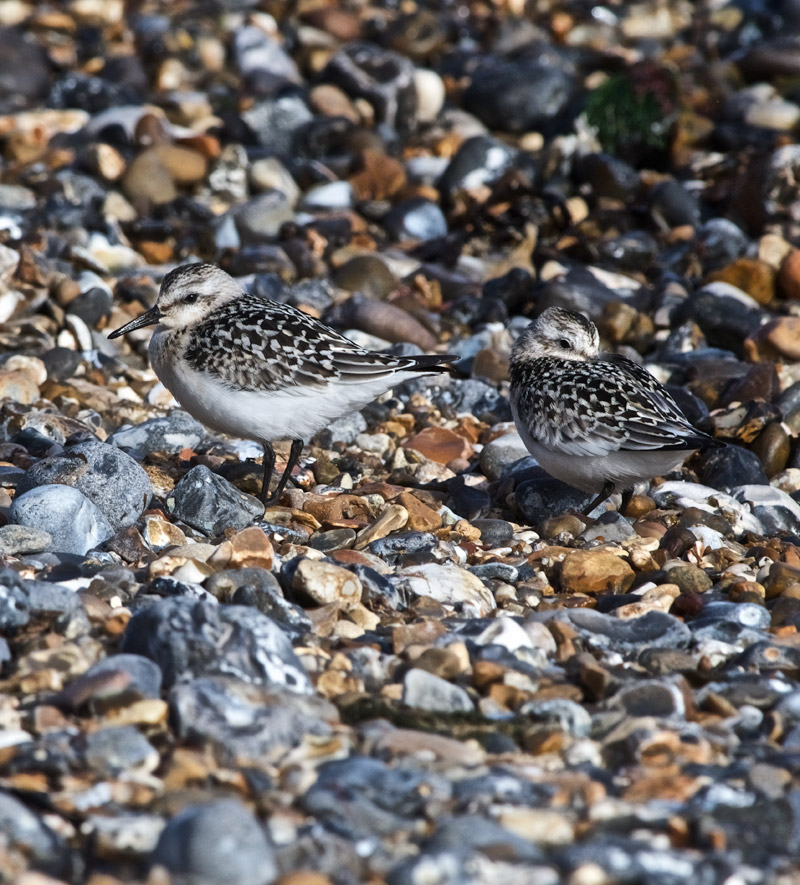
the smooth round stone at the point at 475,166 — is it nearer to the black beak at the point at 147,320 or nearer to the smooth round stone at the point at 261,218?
the smooth round stone at the point at 261,218

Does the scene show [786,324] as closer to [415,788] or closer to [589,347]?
[589,347]

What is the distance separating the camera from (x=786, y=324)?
344 inches

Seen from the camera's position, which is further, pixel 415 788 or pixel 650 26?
pixel 650 26

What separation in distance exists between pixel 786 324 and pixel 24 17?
36.6 feet

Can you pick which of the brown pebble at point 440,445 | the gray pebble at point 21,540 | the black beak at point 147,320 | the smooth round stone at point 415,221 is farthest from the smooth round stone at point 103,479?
the smooth round stone at point 415,221

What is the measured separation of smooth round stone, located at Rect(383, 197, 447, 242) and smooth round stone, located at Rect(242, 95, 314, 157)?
5.91ft

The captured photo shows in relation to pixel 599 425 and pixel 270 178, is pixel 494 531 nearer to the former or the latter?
pixel 599 425

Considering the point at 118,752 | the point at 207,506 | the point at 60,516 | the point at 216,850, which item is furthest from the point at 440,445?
the point at 216,850

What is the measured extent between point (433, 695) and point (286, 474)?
2.72 metres

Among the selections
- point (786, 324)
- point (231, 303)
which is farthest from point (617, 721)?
point (786, 324)

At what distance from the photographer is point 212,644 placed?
4.27 m

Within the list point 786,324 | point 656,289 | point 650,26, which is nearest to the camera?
point 786,324

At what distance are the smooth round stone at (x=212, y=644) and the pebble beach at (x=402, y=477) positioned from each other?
1 cm

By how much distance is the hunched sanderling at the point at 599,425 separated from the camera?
6.20 metres
